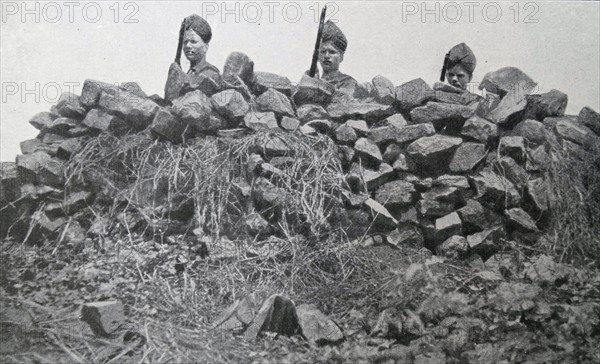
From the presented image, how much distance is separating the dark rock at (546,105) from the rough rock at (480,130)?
1.69 ft

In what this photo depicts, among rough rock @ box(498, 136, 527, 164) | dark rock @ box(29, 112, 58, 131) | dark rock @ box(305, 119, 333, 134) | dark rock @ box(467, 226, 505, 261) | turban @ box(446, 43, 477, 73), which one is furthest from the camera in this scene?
turban @ box(446, 43, 477, 73)

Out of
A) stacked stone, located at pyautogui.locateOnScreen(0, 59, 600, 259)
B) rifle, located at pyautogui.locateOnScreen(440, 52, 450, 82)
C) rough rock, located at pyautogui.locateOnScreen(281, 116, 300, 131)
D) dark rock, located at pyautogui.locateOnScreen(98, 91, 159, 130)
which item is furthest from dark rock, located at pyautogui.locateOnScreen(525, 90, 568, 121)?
dark rock, located at pyautogui.locateOnScreen(98, 91, 159, 130)

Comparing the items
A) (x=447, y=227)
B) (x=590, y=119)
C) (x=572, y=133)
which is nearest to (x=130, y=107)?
(x=447, y=227)

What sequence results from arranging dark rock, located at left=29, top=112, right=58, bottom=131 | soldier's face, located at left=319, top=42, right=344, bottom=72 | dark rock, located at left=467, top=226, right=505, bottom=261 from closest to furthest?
dark rock, located at left=467, top=226, right=505, bottom=261, dark rock, located at left=29, top=112, right=58, bottom=131, soldier's face, located at left=319, top=42, right=344, bottom=72

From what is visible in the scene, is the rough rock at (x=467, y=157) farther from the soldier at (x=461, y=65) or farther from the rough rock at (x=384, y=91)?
the soldier at (x=461, y=65)

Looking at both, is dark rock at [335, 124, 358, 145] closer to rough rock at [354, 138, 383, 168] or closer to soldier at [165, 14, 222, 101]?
rough rock at [354, 138, 383, 168]

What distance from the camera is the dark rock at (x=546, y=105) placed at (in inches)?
171

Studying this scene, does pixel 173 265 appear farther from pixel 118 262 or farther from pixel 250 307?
pixel 250 307

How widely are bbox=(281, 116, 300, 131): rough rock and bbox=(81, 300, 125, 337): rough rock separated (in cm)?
226

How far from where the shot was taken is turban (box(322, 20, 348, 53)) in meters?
5.16

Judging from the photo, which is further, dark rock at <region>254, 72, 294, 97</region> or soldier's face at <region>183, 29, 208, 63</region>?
soldier's face at <region>183, 29, 208, 63</region>

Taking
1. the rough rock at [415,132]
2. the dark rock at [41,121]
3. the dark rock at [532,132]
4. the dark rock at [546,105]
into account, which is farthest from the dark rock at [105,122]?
the dark rock at [546,105]

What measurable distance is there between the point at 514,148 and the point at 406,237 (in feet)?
4.59

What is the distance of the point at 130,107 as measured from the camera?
4.19 meters
